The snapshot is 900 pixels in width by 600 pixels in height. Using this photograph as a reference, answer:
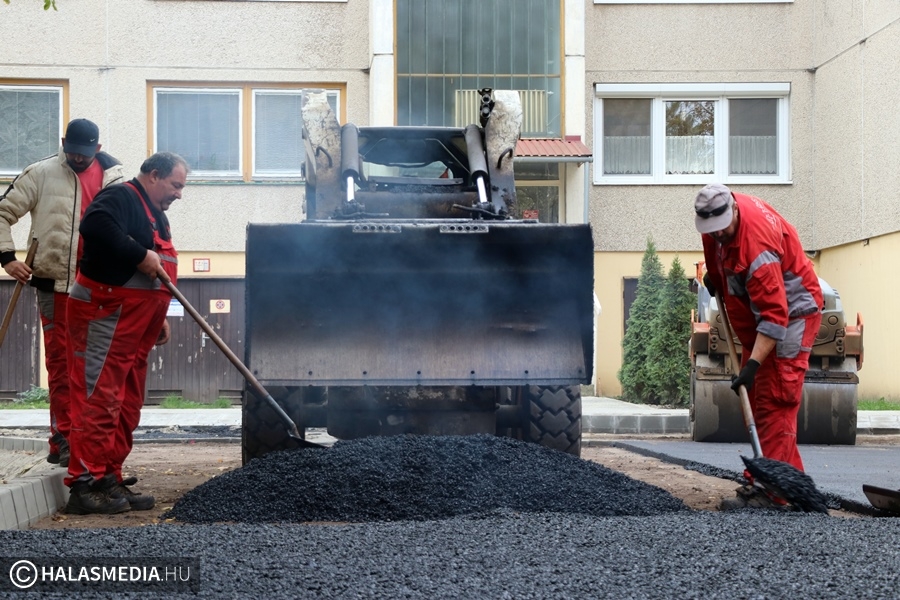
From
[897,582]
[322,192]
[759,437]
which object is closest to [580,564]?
[897,582]

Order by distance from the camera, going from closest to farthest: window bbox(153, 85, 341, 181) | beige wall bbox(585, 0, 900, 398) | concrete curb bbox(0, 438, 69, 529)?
concrete curb bbox(0, 438, 69, 529)
window bbox(153, 85, 341, 181)
beige wall bbox(585, 0, 900, 398)

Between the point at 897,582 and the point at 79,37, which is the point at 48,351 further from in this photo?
the point at 79,37

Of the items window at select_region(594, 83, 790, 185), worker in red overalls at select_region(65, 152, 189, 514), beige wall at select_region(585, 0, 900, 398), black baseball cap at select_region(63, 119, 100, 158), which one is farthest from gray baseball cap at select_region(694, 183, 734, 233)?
window at select_region(594, 83, 790, 185)

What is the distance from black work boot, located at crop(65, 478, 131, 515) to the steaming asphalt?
0.37 meters

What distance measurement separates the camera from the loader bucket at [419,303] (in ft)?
21.7

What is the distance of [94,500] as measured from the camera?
586 cm

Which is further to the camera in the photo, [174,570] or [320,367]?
[320,367]

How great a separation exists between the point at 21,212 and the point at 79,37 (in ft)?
39.4

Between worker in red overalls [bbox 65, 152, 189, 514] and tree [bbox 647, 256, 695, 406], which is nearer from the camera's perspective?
worker in red overalls [bbox 65, 152, 189, 514]

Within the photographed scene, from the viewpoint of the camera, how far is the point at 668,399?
15609 mm

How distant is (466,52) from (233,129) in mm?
3613

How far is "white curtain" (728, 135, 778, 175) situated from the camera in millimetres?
18984

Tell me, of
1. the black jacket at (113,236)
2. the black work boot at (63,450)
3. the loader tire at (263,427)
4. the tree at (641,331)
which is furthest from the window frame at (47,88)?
the black jacket at (113,236)

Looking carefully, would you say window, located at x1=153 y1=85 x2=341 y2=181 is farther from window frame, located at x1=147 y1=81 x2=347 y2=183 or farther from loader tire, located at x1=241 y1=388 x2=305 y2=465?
Answer: loader tire, located at x1=241 y1=388 x2=305 y2=465
